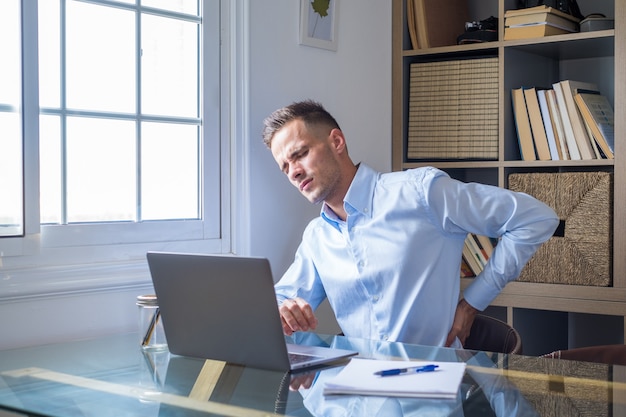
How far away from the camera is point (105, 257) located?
7.63 ft

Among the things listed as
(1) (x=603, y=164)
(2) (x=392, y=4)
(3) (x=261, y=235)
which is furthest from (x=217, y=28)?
(1) (x=603, y=164)

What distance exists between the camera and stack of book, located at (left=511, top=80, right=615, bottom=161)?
9.37 feet

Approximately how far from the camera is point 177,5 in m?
2.54

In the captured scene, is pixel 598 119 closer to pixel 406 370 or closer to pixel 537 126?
pixel 537 126

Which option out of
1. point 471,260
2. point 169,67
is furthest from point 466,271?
point 169,67

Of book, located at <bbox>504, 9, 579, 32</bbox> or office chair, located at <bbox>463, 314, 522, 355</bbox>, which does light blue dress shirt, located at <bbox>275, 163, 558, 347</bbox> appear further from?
book, located at <bbox>504, 9, 579, 32</bbox>

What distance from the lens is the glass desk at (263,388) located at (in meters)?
1.33

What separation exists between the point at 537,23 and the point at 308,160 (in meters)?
1.08

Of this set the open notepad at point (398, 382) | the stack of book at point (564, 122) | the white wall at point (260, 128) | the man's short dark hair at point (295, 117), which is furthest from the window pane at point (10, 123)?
the stack of book at point (564, 122)

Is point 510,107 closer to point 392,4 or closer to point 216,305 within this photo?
point 392,4

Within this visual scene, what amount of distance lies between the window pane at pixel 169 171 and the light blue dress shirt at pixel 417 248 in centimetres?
46

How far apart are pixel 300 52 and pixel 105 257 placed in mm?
1004

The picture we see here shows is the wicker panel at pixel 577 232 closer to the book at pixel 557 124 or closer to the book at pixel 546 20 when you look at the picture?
the book at pixel 557 124

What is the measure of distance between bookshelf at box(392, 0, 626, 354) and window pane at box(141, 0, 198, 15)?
94 cm
